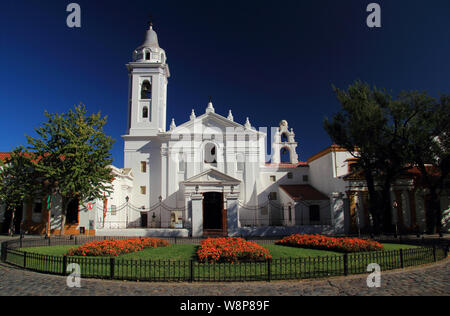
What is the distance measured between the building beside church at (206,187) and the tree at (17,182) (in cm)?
237

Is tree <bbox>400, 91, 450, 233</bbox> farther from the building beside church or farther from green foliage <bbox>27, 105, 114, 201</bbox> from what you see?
green foliage <bbox>27, 105, 114, 201</bbox>

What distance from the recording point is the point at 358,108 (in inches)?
821

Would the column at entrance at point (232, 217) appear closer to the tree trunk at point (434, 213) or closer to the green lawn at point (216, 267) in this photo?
the green lawn at point (216, 267)

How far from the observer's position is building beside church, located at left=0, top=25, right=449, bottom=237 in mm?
23000

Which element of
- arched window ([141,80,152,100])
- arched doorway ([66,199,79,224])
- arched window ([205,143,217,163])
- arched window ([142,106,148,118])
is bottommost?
arched doorway ([66,199,79,224])

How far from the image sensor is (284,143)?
37625 millimetres

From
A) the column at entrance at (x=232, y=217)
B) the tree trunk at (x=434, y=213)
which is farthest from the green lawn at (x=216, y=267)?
the tree trunk at (x=434, y=213)

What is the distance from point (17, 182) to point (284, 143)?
28504 millimetres

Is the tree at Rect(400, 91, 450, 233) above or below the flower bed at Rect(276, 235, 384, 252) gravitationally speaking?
above

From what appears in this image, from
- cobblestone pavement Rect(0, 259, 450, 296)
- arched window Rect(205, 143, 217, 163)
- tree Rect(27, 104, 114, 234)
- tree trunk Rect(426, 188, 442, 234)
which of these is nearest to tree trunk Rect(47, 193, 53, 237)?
tree Rect(27, 104, 114, 234)

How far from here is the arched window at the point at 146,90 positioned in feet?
107

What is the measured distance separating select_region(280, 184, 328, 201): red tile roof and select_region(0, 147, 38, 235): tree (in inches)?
844

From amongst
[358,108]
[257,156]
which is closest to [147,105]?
[257,156]

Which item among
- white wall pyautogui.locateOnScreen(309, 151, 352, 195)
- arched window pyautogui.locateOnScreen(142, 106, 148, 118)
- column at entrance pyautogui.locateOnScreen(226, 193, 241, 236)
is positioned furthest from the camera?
arched window pyautogui.locateOnScreen(142, 106, 148, 118)
